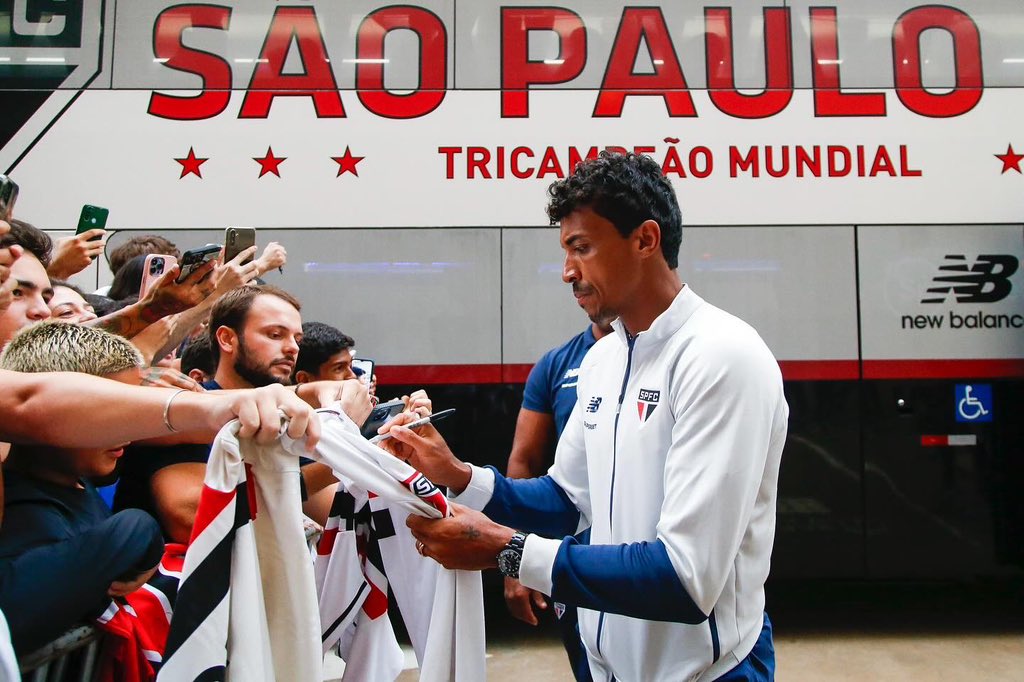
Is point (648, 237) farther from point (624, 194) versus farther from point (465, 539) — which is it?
point (465, 539)

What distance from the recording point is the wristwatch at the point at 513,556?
61.8 inches

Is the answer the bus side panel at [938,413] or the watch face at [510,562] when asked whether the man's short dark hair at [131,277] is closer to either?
the watch face at [510,562]

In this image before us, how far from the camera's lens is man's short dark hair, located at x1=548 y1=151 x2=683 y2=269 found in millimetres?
1674

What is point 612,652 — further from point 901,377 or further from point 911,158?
point 911,158

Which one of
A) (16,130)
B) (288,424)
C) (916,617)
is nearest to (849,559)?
(916,617)

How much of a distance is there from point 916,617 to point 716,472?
4217 mm

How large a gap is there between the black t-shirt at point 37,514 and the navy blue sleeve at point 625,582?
3.25 ft

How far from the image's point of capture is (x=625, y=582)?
1.42m

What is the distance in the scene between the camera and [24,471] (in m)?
1.54

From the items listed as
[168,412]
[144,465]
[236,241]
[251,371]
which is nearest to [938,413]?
[251,371]

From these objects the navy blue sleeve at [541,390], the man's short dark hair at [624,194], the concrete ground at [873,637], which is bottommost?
the concrete ground at [873,637]

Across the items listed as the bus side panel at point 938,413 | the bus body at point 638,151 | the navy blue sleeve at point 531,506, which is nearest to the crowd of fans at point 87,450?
the navy blue sleeve at point 531,506


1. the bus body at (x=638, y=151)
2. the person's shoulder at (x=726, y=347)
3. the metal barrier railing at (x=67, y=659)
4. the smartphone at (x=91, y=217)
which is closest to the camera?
the metal barrier railing at (x=67, y=659)

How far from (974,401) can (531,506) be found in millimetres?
3260
